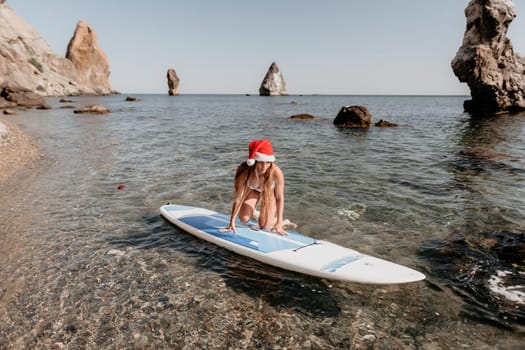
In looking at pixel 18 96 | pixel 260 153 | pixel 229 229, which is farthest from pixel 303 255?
pixel 18 96

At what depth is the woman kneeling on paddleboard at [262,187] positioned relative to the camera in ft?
19.6

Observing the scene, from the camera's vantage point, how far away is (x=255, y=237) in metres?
6.42

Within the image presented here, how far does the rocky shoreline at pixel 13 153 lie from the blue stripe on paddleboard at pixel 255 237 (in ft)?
26.9

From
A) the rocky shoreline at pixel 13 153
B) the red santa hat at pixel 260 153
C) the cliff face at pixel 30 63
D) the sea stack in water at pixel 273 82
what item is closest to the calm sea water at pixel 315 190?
the rocky shoreline at pixel 13 153

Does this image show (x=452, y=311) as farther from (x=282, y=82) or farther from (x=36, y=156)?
(x=282, y=82)

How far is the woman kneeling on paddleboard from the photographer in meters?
5.97

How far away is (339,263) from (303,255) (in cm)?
65

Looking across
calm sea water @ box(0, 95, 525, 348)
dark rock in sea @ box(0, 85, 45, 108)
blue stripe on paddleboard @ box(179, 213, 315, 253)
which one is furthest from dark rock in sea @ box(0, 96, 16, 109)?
blue stripe on paddleboard @ box(179, 213, 315, 253)

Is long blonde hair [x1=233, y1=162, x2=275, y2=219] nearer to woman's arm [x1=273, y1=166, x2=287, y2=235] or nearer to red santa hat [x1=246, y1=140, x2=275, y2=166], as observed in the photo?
woman's arm [x1=273, y1=166, x2=287, y2=235]

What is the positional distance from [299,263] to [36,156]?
15.2 m

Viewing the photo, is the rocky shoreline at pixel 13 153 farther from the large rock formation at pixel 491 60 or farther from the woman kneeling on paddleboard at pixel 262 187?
the large rock formation at pixel 491 60

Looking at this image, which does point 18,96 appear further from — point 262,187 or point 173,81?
point 173,81

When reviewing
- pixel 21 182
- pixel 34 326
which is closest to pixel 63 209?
pixel 21 182

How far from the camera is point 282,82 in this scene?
7082 inches
